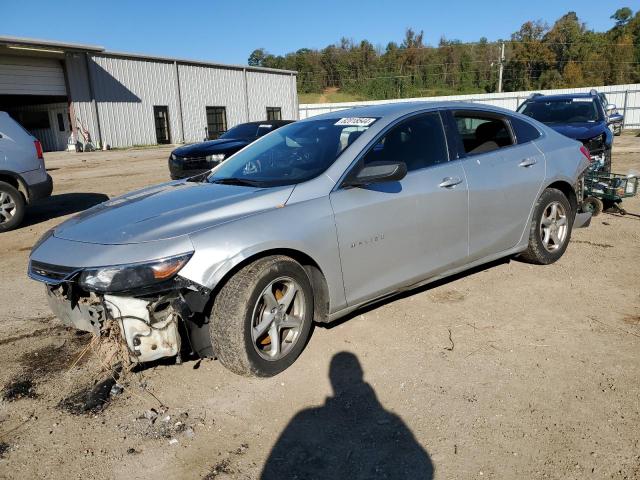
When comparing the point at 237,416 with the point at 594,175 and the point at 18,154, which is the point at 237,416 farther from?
the point at 18,154

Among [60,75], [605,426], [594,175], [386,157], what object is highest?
[60,75]

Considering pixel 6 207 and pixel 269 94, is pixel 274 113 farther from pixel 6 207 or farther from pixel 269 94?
pixel 6 207

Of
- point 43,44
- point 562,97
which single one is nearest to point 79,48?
point 43,44

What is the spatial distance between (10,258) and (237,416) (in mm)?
5111

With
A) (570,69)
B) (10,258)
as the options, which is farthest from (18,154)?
(570,69)

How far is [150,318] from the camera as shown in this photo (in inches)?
116

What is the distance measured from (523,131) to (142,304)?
3.88 m

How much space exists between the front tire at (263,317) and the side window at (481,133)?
205 cm

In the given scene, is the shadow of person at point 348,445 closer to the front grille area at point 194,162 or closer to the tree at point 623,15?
the front grille area at point 194,162

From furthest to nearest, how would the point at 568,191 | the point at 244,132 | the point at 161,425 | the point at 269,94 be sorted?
the point at 269,94, the point at 244,132, the point at 568,191, the point at 161,425

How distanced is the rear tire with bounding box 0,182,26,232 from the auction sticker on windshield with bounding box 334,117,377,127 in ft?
20.9

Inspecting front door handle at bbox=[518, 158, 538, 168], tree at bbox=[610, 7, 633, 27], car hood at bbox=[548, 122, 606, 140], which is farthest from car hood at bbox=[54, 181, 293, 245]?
tree at bbox=[610, 7, 633, 27]

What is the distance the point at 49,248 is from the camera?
10.7 feet

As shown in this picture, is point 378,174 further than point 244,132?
No
